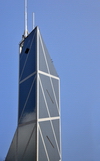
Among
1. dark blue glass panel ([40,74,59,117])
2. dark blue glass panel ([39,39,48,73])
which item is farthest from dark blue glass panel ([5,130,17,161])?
dark blue glass panel ([39,39,48,73])

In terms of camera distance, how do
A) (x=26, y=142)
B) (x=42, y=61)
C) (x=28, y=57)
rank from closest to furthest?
(x=26, y=142), (x=42, y=61), (x=28, y=57)

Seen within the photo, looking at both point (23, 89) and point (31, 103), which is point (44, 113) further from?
point (23, 89)

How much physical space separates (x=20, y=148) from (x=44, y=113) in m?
2.97

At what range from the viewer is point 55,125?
1127 centimetres

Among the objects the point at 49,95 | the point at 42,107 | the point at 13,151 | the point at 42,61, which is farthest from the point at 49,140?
the point at 42,61

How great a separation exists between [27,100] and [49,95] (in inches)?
58.0

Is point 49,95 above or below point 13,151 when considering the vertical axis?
above

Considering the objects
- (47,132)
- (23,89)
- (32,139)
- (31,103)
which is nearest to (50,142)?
(47,132)

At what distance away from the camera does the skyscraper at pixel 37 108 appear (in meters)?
9.47

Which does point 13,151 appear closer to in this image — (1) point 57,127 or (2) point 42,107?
(1) point 57,127

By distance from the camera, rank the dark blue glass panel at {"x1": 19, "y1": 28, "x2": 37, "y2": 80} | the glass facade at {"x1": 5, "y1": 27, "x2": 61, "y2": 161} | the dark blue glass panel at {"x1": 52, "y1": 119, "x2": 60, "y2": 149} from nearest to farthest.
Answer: the glass facade at {"x1": 5, "y1": 27, "x2": 61, "y2": 161}, the dark blue glass panel at {"x1": 19, "y1": 28, "x2": 37, "y2": 80}, the dark blue glass panel at {"x1": 52, "y1": 119, "x2": 60, "y2": 149}

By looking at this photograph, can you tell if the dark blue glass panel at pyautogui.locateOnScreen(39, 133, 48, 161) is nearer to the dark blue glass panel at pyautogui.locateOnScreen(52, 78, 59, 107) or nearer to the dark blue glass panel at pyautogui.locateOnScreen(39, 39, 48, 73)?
the dark blue glass panel at pyautogui.locateOnScreen(52, 78, 59, 107)

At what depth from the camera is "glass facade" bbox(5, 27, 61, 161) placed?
372 inches

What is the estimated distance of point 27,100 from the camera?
424 inches
